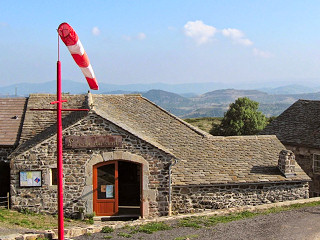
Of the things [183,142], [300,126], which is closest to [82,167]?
[183,142]

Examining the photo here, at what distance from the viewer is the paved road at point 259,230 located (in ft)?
38.3

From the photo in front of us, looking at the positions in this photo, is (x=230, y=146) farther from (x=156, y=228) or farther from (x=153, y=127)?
(x=156, y=228)

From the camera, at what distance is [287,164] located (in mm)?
17344

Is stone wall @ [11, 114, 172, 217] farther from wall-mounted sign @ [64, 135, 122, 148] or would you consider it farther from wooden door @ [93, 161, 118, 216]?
wooden door @ [93, 161, 118, 216]

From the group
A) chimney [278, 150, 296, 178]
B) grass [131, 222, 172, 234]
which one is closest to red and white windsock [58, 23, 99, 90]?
grass [131, 222, 172, 234]

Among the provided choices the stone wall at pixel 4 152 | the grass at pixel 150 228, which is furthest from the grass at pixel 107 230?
the stone wall at pixel 4 152

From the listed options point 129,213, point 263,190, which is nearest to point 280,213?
point 263,190

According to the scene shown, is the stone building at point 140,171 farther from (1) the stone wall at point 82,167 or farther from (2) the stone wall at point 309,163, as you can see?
(2) the stone wall at point 309,163

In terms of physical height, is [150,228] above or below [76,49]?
below

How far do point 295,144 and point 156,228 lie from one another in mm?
13233

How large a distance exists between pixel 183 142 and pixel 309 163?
769cm

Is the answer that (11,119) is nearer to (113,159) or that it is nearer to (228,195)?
(113,159)

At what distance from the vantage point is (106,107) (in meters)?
19.6

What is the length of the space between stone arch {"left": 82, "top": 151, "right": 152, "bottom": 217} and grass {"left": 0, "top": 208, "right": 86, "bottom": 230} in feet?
3.33
